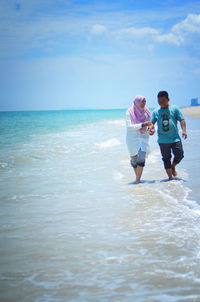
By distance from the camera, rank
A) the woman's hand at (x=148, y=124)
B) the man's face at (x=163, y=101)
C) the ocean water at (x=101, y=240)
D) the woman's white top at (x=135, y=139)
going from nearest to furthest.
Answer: the ocean water at (x=101, y=240)
the woman's hand at (x=148, y=124)
the man's face at (x=163, y=101)
the woman's white top at (x=135, y=139)

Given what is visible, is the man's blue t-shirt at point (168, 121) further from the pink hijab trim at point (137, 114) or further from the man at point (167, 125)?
the pink hijab trim at point (137, 114)

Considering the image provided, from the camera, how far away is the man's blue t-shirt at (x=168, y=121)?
5695 mm

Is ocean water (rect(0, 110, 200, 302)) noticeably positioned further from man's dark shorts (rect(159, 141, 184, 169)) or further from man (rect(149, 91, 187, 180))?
man (rect(149, 91, 187, 180))

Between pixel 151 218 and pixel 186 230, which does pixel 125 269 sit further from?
pixel 151 218

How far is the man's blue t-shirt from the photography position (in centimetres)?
570

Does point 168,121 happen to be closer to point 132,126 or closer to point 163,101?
point 163,101

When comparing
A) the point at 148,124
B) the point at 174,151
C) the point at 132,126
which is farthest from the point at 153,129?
the point at 174,151

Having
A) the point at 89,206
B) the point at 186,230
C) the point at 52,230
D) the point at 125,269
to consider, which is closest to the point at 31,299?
the point at 125,269

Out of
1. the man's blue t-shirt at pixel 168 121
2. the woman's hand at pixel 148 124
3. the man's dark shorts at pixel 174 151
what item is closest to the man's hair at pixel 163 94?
the man's blue t-shirt at pixel 168 121

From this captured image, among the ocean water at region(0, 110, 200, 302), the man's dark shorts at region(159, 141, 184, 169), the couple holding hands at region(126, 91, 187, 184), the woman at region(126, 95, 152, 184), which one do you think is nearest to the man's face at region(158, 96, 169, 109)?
the couple holding hands at region(126, 91, 187, 184)

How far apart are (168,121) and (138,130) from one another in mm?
591

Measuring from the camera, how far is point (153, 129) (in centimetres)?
561

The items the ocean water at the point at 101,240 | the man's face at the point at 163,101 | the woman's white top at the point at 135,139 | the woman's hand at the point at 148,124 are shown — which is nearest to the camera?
the ocean water at the point at 101,240

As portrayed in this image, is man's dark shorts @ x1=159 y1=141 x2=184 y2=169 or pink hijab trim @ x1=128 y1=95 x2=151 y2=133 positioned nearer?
pink hijab trim @ x1=128 y1=95 x2=151 y2=133
